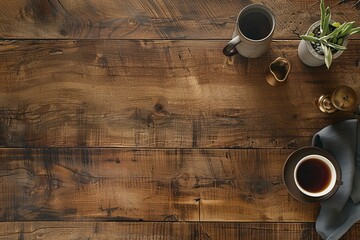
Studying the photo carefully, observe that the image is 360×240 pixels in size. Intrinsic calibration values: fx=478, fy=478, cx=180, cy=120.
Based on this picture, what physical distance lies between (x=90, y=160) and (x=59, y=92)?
0.18 m

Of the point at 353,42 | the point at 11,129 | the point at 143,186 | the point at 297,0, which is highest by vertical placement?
the point at 297,0

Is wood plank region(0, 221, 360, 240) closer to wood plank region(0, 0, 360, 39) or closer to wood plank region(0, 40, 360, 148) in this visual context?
wood plank region(0, 40, 360, 148)

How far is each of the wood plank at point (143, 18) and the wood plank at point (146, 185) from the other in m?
0.27

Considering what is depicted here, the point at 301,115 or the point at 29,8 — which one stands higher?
the point at 29,8

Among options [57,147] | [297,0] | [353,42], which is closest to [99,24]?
[57,147]

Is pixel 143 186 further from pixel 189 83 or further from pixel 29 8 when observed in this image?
pixel 29 8

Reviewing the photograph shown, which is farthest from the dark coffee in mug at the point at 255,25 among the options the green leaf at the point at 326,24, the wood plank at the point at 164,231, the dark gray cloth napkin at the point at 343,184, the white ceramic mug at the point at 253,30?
the wood plank at the point at 164,231

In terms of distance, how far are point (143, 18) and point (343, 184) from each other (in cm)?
59

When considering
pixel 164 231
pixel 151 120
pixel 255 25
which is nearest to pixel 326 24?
pixel 255 25

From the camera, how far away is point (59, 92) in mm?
1121

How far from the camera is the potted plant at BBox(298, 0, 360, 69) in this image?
0.97m

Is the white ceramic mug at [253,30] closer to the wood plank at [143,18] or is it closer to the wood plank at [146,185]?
the wood plank at [143,18]

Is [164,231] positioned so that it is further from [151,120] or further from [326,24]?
[326,24]

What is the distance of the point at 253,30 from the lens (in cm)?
104
